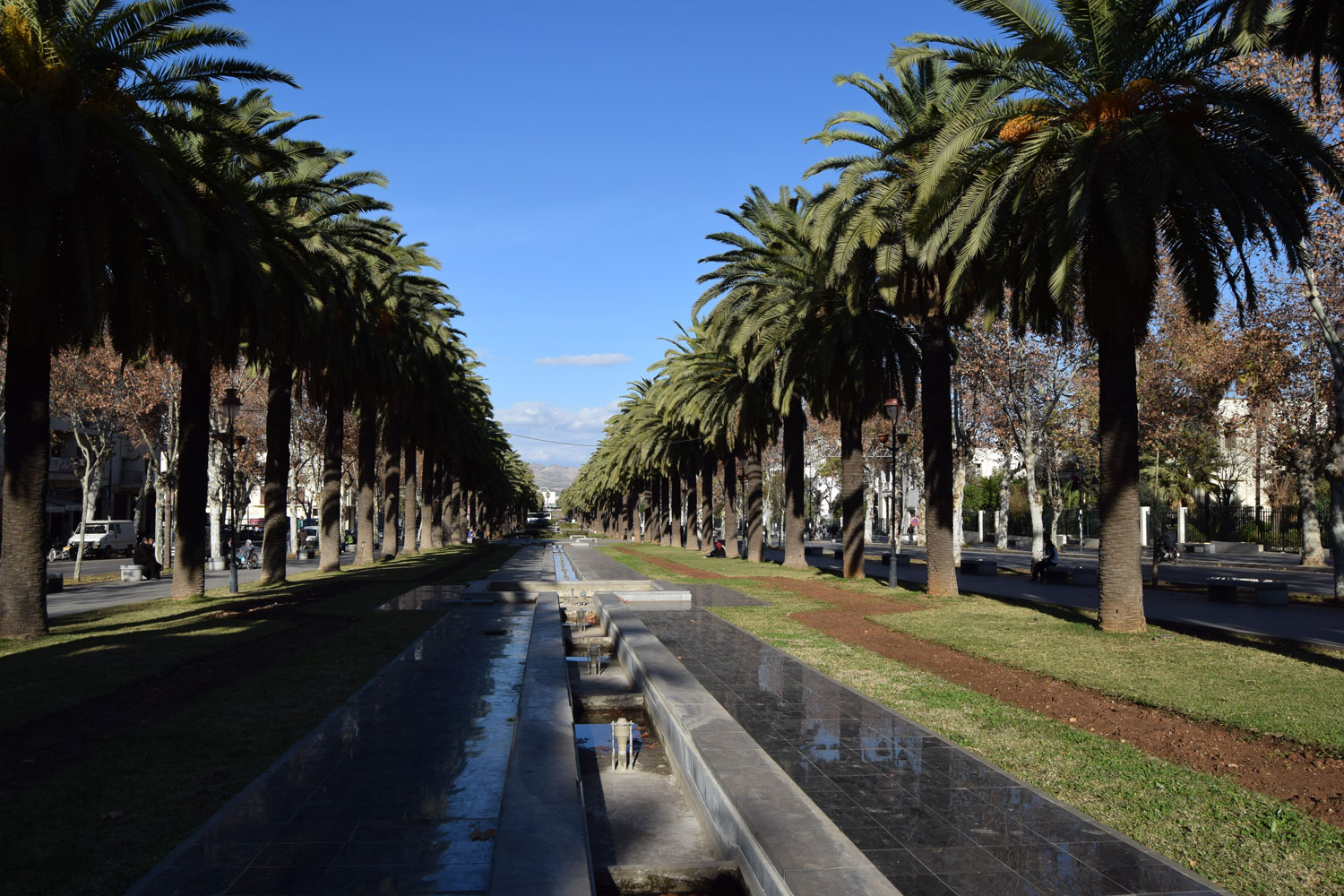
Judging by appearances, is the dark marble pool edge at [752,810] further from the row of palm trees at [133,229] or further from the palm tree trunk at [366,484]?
the palm tree trunk at [366,484]

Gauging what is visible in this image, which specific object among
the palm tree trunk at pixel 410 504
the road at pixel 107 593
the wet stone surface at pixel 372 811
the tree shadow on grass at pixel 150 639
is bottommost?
the road at pixel 107 593

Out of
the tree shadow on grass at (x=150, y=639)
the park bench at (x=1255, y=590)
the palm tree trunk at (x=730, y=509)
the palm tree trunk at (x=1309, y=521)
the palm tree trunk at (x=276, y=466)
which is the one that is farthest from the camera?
the palm tree trunk at (x=730, y=509)

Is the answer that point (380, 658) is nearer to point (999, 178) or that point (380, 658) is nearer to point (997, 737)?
point (997, 737)

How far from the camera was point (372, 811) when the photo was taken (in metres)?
5.70

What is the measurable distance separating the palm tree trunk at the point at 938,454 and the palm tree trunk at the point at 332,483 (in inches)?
672

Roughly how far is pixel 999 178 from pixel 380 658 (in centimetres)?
1183

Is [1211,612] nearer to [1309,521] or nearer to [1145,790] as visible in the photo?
[1145,790]

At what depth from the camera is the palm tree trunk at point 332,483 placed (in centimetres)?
2850

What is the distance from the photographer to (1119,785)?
6414 mm

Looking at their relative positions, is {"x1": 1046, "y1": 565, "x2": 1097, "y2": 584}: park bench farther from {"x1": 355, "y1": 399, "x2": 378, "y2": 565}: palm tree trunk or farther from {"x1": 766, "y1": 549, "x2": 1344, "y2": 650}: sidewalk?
{"x1": 355, "y1": 399, "x2": 378, "y2": 565}: palm tree trunk

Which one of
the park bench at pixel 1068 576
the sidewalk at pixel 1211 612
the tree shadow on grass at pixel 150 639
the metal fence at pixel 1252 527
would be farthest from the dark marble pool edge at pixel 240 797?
the metal fence at pixel 1252 527

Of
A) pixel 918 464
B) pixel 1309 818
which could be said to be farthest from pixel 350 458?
pixel 1309 818

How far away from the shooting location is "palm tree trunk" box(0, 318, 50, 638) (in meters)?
13.4

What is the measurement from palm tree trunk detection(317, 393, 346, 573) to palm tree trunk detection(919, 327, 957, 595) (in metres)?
17.1
